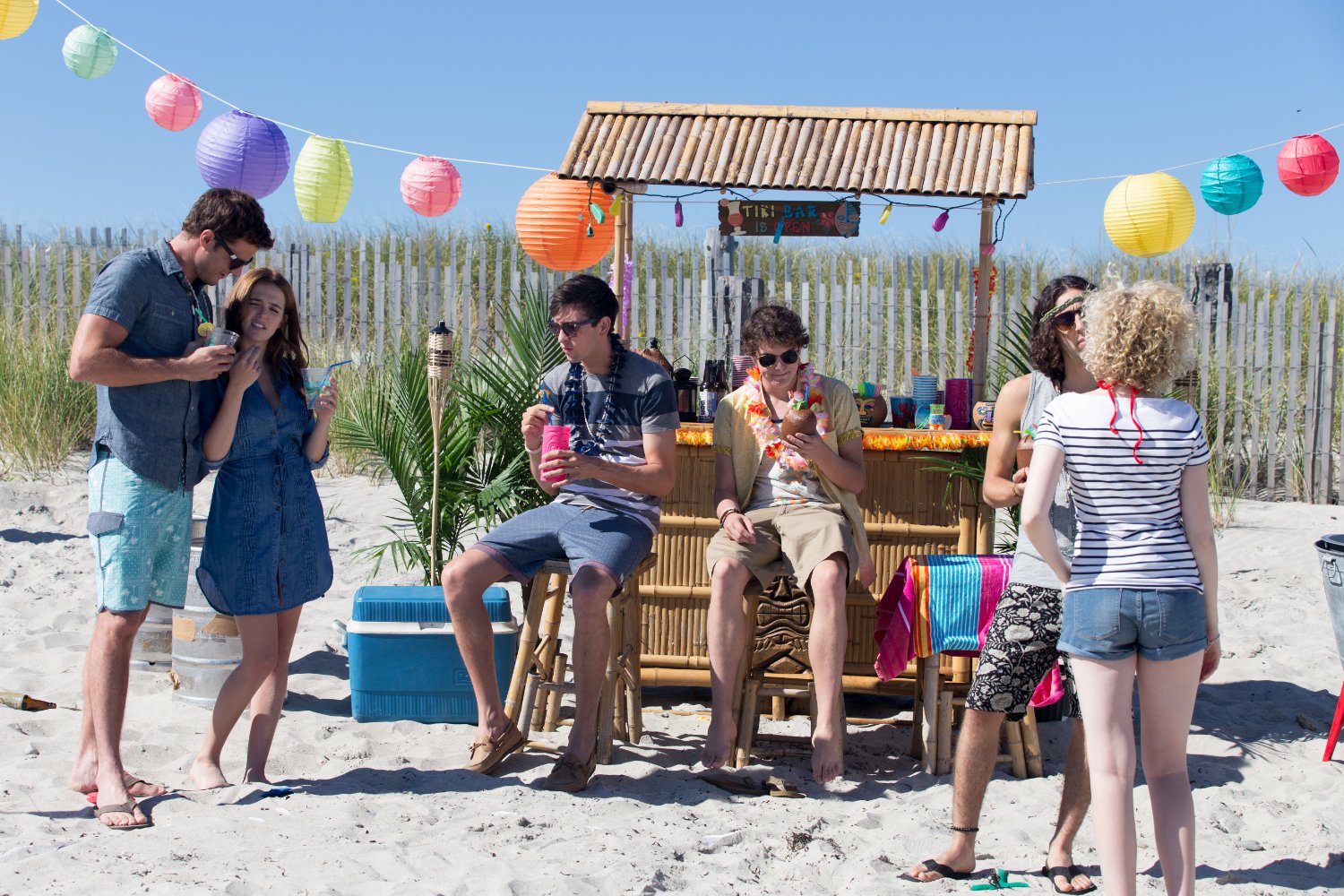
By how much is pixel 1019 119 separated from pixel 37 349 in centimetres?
740

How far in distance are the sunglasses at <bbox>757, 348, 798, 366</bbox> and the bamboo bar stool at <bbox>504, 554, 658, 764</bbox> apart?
750 mm

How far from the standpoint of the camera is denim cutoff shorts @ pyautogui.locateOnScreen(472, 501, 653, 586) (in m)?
3.87

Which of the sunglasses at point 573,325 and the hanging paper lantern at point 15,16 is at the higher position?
the hanging paper lantern at point 15,16

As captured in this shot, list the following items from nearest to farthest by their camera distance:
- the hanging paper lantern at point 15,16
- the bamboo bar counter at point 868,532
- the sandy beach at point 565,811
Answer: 1. the sandy beach at point 565,811
2. the bamboo bar counter at point 868,532
3. the hanging paper lantern at point 15,16

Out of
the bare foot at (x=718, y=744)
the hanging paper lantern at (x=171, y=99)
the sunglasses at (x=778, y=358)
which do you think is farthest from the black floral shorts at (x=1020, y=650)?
the hanging paper lantern at (x=171, y=99)

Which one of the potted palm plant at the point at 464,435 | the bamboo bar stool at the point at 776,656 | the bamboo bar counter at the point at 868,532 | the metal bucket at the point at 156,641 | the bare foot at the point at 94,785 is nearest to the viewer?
the bare foot at the point at 94,785

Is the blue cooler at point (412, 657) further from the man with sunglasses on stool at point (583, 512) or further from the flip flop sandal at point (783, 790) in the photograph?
the flip flop sandal at point (783, 790)

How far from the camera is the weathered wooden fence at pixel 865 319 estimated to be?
9219mm

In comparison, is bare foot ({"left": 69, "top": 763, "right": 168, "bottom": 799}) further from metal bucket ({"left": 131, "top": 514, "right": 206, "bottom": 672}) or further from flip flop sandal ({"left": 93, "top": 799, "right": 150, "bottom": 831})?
metal bucket ({"left": 131, "top": 514, "right": 206, "bottom": 672})

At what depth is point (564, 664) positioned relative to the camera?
4410 mm

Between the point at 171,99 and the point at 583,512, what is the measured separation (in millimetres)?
4408

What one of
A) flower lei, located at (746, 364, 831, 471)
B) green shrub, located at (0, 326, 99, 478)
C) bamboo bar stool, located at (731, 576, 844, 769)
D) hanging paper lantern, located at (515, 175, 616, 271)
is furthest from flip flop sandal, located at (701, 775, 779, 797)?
green shrub, located at (0, 326, 99, 478)

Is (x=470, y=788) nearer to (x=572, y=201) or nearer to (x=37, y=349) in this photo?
(x=572, y=201)

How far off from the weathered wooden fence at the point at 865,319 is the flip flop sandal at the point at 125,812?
16.8 feet
